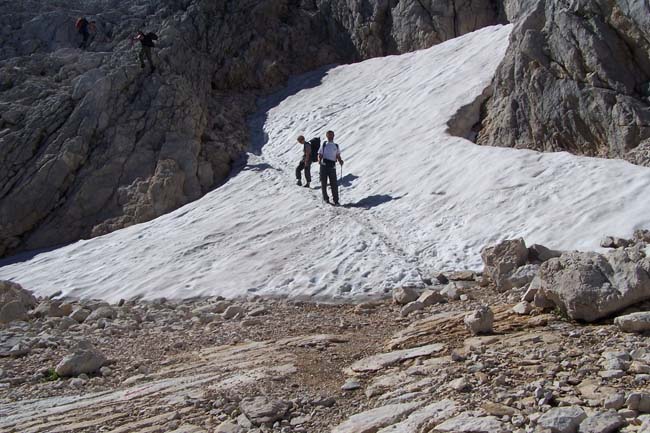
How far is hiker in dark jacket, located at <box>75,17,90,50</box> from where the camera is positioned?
30.0 metres

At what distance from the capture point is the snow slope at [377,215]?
12.6m

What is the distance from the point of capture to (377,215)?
1572 cm

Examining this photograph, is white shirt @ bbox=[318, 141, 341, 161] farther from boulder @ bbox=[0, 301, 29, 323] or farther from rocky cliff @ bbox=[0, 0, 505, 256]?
boulder @ bbox=[0, 301, 29, 323]

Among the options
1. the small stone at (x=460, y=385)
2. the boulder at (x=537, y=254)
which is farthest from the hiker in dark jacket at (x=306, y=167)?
the small stone at (x=460, y=385)

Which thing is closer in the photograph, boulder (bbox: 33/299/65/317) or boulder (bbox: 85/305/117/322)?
boulder (bbox: 85/305/117/322)

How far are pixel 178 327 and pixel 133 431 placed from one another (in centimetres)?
458

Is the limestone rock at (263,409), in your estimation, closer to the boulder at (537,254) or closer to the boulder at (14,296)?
the boulder at (537,254)

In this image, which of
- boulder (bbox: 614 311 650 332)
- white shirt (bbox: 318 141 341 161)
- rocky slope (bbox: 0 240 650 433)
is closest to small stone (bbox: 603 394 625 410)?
rocky slope (bbox: 0 240 650 433)

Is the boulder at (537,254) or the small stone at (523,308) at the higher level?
the boulder at (537,254)

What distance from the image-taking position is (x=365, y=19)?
30859mm

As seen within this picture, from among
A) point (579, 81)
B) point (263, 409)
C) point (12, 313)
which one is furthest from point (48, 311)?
point (579, 81)

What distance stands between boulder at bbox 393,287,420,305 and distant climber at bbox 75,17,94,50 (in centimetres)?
2395

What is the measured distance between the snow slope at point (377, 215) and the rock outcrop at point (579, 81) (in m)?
0.77

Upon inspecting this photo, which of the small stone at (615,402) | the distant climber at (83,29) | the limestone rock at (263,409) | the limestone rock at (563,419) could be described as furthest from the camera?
the distant climber at (83,29)
